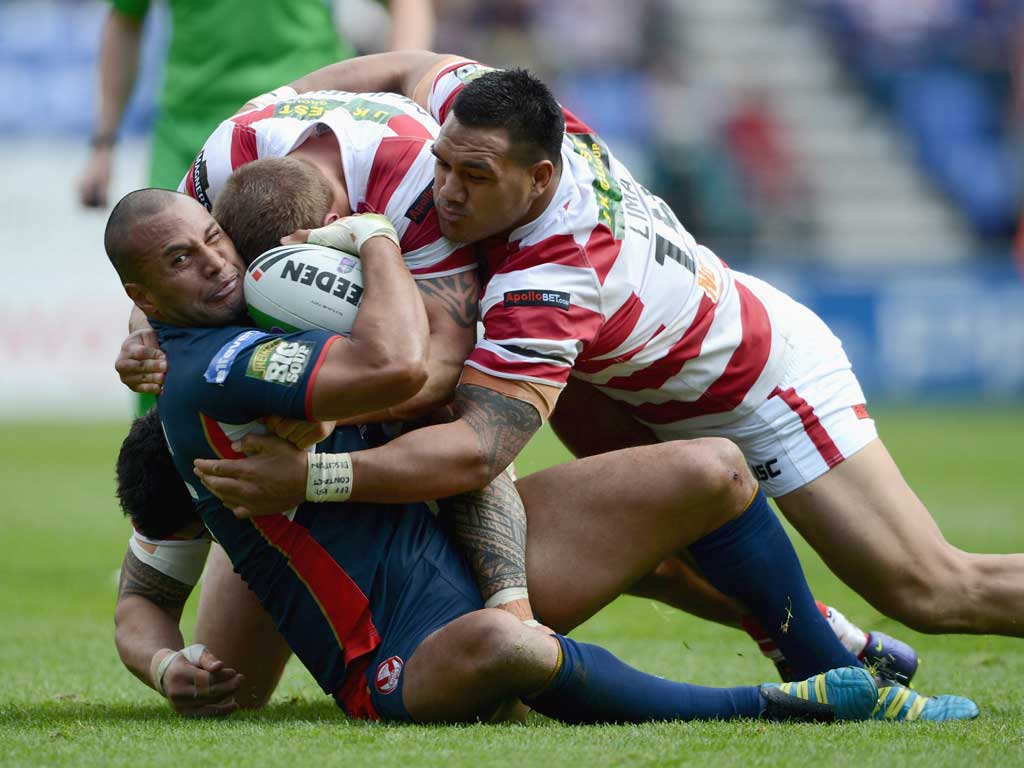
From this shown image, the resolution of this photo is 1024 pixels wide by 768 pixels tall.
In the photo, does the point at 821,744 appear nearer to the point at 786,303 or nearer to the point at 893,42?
the point at 786,303

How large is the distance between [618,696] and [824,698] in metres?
0.55

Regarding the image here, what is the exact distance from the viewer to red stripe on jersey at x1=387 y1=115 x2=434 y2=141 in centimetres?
434

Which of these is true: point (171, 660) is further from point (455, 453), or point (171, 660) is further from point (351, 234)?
point (351, 234)

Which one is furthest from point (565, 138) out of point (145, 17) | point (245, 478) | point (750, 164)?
point (750, 164)

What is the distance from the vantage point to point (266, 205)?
403cm

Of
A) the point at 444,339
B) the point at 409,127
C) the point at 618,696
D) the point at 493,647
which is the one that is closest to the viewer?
the point at 493,647

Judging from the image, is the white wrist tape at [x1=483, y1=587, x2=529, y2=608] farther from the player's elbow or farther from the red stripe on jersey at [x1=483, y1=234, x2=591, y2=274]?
the red stripe on jersey at [x1=483, y1=234, x2=591, y2=274]

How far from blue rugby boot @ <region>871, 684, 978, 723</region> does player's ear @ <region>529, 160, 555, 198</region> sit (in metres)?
1.66

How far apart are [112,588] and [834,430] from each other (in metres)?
3.81

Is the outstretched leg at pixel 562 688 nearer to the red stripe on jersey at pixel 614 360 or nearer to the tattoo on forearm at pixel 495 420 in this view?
the tattoo on forearm at pixel 495 420

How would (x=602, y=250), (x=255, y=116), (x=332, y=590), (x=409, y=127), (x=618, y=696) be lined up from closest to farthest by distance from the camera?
(x=618, y=696)
(x=332, y=590)
(x=602, y=250)
(x=409, y=127)
(x=255, y=116)

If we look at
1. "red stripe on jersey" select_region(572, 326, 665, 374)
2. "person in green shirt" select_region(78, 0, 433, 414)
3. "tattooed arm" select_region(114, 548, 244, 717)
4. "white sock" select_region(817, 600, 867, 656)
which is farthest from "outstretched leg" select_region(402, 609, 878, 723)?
"person in green shirt" select_region(78, 0, 433, 414)

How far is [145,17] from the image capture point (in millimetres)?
6820

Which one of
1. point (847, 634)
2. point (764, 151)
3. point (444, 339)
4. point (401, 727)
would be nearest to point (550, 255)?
point (444, 339)
